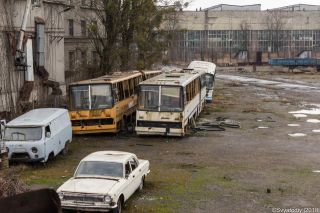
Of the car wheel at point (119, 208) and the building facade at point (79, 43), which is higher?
the building facade at point (79, 43)

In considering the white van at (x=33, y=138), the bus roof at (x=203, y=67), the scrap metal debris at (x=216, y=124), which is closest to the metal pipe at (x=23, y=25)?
the white van at (x=33, y=138)

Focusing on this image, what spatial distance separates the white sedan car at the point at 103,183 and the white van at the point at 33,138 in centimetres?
449

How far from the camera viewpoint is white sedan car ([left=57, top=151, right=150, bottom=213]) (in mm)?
14141

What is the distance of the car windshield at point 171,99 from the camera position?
88.8ft

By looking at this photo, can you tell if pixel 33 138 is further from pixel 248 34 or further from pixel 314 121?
pixel 248 34

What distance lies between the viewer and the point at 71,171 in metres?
20.3

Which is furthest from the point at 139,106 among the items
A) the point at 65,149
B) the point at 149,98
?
the point at 65,149

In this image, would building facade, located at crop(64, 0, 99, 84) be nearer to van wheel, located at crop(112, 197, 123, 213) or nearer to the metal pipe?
the metal pipe

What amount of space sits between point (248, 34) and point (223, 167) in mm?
90332

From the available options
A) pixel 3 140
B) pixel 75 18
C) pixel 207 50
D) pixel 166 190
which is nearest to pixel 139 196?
pixel 166 190

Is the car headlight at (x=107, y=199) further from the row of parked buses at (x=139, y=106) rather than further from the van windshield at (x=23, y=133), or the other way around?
the row of parked buses at (x=139, y=106)

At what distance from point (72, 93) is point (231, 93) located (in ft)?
95.7

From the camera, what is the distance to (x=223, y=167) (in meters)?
21.1

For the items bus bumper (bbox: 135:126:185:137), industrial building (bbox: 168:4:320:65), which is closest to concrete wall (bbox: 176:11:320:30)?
industrial building (bbox: 168:4:320:65)
